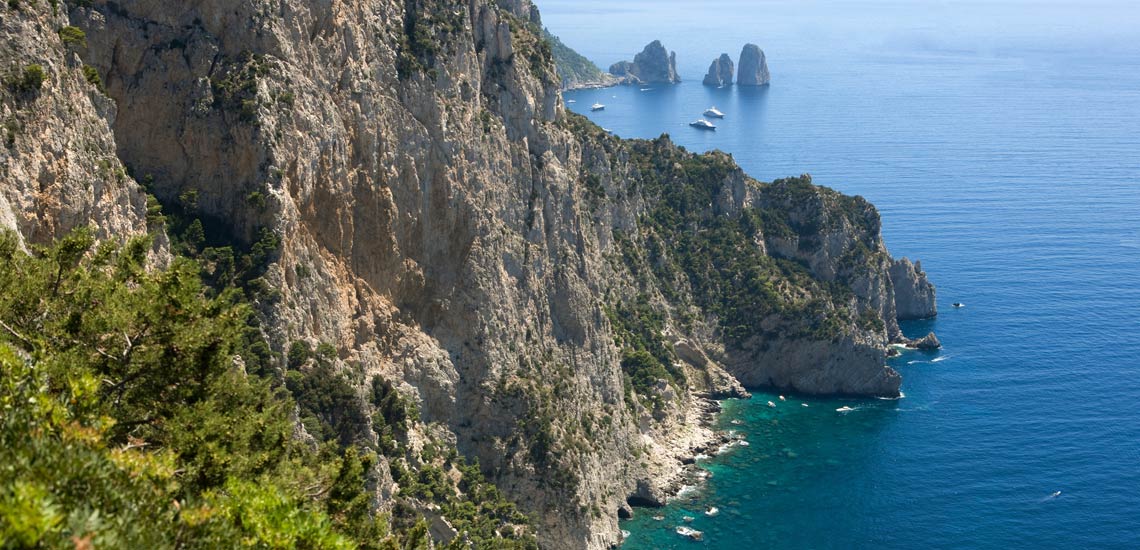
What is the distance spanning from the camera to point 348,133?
58.4 metres

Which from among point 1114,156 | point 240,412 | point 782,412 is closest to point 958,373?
point 782,412

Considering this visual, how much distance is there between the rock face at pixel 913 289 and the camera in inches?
5037

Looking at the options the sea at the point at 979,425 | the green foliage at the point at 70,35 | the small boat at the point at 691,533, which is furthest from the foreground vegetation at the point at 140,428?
the sea at the point at 979,425

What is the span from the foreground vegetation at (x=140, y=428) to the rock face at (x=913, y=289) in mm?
99550

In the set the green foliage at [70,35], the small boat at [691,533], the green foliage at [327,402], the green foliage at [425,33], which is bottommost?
the small boat at [691,533]

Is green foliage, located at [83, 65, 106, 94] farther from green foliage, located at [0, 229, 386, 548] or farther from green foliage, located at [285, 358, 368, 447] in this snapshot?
green foliage, located at [285, 358, 368, 447]

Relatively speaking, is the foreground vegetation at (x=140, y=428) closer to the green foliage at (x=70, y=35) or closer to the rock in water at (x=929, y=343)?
the green foliage at (x=70, y=35)

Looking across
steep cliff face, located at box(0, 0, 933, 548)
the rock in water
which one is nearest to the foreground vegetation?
steep cliff face, located at box(0, 0, 933, 548)

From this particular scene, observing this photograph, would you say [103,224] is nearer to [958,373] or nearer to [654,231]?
[654,231]

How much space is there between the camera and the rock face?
127938mm

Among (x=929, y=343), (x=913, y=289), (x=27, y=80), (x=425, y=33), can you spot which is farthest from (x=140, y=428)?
(x=913, y=289)

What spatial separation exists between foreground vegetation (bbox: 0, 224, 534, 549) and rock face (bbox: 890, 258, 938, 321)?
99550 mm

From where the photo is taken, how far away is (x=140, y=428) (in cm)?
2520

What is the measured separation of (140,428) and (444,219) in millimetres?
41921
